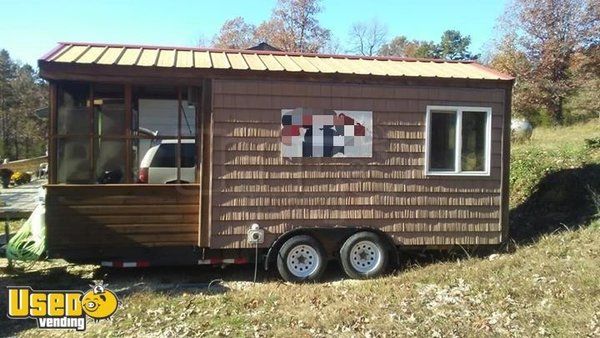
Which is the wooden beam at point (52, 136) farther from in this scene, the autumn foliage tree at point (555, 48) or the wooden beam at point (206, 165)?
the autumn foliage tree at point (555, 48)

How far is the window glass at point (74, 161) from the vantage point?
6641 millimetres

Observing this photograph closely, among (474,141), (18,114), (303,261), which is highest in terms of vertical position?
(18,114)

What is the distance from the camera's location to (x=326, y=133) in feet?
23.3

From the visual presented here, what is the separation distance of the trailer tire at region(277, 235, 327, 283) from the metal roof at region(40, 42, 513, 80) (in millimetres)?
2221

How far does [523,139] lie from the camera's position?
16156 mm

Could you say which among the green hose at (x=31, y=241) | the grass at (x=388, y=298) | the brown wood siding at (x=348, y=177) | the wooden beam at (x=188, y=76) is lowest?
the grass at (x=388, y=298)

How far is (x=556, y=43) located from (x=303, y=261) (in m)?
19.5

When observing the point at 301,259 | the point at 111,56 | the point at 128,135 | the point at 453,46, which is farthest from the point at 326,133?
the point at 453,46

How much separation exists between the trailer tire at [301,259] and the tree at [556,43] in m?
18.1

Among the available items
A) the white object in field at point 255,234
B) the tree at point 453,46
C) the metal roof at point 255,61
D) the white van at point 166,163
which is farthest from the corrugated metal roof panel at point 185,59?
the tree at point 453,46

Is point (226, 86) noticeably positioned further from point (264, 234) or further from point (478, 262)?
point (478, 262)

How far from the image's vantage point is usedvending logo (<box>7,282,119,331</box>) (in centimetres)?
509

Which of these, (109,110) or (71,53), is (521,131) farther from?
(71,53)

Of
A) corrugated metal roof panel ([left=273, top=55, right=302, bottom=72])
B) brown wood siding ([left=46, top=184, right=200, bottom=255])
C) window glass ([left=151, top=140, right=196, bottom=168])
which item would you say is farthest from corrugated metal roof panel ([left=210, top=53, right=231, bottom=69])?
brown wood siding ([left=46, top=184, right=200, bottom=255])
